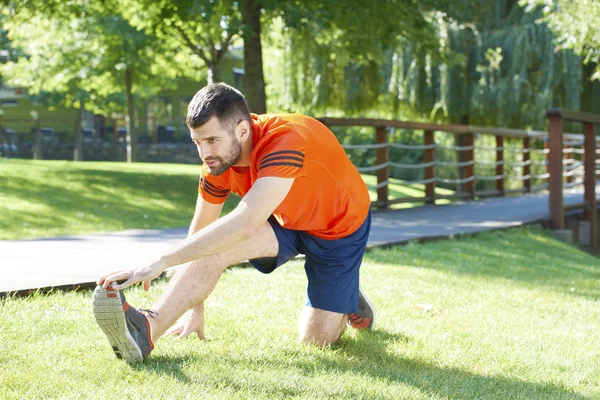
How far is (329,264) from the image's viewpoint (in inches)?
155

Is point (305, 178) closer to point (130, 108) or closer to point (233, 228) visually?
point (233, 228)

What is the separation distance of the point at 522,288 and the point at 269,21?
11.1 metres

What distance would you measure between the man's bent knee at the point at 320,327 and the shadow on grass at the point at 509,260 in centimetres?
288

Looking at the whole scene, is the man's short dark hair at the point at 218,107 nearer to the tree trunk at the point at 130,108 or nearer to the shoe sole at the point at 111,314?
the shoe sole at the point at 111,314

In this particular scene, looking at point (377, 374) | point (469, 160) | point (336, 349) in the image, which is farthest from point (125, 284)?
point (469, 160)

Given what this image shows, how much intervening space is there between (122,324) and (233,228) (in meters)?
0.58

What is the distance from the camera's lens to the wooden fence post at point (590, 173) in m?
11.9

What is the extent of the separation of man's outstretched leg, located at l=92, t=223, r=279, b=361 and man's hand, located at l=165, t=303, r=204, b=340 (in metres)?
0.24

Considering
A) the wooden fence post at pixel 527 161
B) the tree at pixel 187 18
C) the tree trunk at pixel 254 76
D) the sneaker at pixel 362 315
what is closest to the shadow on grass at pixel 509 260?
the sneaker at pixel 362 315

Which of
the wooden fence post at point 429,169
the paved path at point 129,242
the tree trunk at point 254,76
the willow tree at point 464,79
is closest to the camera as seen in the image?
the paved path at point 129,242

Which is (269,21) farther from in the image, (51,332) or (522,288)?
(51,332)

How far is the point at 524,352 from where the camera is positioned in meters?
3.98

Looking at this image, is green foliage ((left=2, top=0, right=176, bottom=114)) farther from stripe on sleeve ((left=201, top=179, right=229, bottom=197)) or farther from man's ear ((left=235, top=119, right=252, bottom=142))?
man's ear ((left=235, top=119, right=252, bottom=142))

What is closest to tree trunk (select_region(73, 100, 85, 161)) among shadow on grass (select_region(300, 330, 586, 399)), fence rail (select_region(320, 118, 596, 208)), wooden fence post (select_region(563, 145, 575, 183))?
fence rail (select_region(320, 118, 596, 208))
